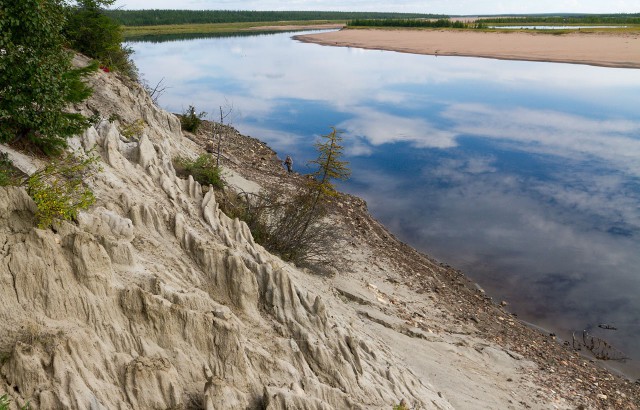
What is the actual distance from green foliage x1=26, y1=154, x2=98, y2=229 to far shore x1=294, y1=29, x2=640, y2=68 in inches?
2898

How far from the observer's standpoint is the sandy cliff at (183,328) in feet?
24.4

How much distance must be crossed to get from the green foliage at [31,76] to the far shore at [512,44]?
73586mm

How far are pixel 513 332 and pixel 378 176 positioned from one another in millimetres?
16818

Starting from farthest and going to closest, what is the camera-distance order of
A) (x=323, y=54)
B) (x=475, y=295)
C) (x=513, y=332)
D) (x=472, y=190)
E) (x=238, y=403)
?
(x=323, y=54)
(x=472, y=190)
(x=475, y=295)
(x=513, y=332)
(x=238, y=403)

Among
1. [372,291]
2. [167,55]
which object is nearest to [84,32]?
[372,291]

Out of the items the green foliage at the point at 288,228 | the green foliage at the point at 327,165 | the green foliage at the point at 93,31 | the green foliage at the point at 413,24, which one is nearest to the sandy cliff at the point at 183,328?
the green foliage at the point at 288,228

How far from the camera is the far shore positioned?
247 feet

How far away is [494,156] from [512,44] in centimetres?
6687

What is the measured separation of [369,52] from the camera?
95.6m

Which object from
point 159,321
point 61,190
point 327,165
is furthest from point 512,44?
point 159,321

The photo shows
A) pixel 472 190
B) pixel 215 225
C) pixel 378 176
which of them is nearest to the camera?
pixel 215 225

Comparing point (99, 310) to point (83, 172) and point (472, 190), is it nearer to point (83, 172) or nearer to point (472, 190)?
point (83, 172)

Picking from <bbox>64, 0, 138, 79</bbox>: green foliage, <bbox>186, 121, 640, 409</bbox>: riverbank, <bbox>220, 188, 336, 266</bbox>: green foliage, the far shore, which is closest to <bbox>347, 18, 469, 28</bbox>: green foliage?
the far shore

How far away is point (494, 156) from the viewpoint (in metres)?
35.1
